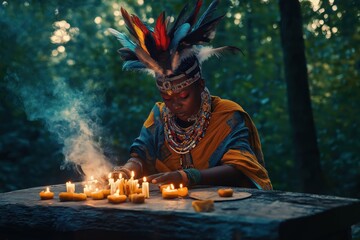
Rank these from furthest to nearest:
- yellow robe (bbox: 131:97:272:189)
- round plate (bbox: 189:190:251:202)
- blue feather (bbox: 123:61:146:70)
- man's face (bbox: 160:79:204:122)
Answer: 1. blue feather (bbox: 123:61:146:70)
2. man's face (bbox: 160:79:204:122)
3. yellow robe (bbox: 131:97:272:189)
4. round plate (bbox: 189:190:251:202)

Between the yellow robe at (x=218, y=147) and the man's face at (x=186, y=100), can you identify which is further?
the man's face at (x=186, y=100)

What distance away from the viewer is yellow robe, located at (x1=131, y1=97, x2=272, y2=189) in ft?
14.4

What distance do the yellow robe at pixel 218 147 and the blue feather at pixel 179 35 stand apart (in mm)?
758

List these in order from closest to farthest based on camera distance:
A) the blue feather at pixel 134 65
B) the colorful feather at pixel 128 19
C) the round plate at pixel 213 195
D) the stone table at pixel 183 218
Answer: the stone table at pixel 183 218 → the round plate at pixel 213 195 → the colorful feather at pixel 128 19 → the blue feather at pixel 134 65

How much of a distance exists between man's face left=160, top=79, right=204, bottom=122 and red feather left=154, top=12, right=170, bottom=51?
433 mm

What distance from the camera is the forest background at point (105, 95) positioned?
779 centimetres

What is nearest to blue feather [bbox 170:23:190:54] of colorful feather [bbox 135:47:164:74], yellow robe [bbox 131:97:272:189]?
colorful feather [bbox 135:47:164:74]

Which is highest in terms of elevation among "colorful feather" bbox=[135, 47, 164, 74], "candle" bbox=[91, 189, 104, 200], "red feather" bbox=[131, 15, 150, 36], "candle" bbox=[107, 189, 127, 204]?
"red feather" bbox=[131, 15, 150, 36]

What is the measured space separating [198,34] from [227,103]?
0.75 meters

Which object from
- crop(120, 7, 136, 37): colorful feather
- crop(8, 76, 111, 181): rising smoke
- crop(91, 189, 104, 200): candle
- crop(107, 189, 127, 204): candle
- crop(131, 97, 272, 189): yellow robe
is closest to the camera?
crop(107, 189, 127, 204): candle

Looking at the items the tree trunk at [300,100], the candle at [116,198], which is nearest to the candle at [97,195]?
the candle at [116,198]

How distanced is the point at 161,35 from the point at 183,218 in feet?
6.40

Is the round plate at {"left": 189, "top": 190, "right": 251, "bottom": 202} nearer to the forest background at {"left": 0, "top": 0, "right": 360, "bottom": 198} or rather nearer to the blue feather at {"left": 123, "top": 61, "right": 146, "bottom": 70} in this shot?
the blue feather at {"left": 123, "top": 61, "right": 146, "bottom": 70}

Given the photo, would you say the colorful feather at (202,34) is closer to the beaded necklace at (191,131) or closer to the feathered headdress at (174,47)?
the feathered headdress at (174,47)
